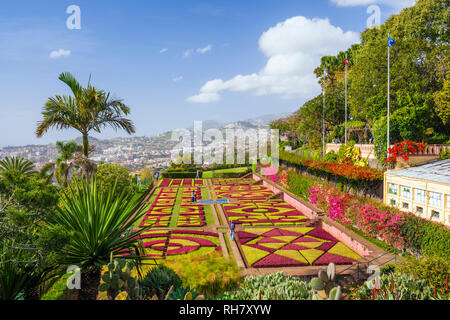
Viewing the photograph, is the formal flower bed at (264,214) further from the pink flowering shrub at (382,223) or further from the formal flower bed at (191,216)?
the pink flowering shrub at (382,223)

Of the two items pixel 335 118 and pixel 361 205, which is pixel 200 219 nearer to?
pixel 361 205

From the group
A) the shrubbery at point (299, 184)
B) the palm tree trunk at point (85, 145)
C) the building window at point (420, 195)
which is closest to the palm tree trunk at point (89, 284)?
the palm tree trunk at point (85, 145)

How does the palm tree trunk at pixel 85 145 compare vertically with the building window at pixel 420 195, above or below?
above

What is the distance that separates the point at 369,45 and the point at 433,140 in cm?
1177

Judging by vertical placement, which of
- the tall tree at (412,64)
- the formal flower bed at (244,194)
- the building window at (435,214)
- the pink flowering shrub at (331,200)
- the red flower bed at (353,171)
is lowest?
the formal flower bed at (244,194)

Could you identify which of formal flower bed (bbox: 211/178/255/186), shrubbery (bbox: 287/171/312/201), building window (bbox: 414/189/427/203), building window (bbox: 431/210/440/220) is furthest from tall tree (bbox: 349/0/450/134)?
formal flower bed (bbox: 211/178/255/186)

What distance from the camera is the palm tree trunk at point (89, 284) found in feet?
19.4

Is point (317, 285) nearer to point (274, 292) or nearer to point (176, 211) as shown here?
point (274, 292)

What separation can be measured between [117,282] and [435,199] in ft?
44.0

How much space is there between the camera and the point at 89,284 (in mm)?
6152

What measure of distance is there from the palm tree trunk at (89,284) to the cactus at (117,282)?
2.74 feet

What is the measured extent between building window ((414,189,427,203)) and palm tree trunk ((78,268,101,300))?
13.7 meters

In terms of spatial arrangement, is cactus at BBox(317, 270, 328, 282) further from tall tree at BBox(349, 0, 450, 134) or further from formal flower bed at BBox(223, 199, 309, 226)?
tall tree at BBox(349, 0, 450, 134)
